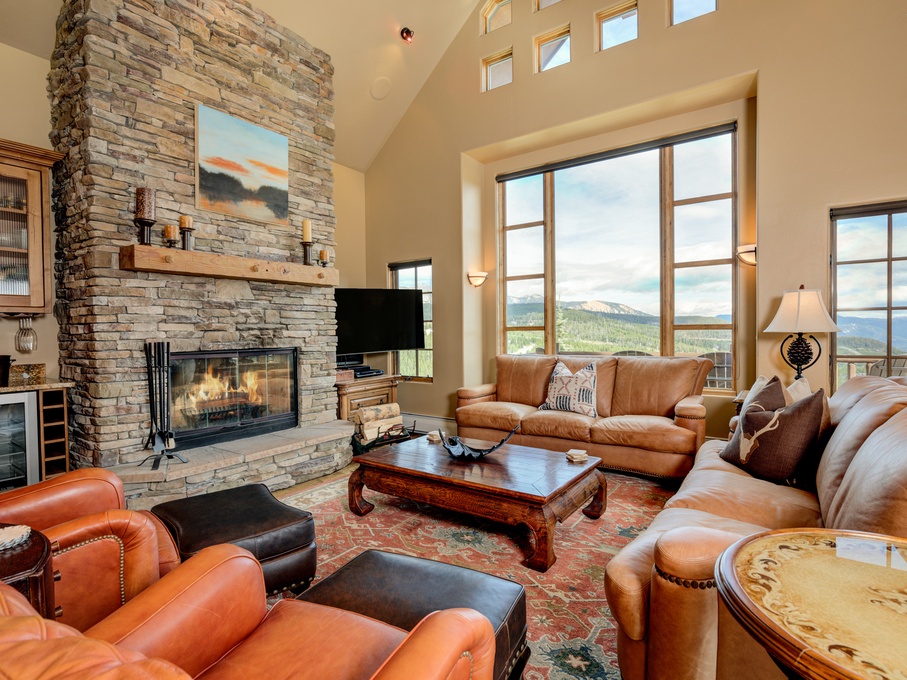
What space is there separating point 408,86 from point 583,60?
2.12 m

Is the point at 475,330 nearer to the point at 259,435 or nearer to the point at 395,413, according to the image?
the point at 395,413

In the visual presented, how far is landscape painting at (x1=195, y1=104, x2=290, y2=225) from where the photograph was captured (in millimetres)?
3559

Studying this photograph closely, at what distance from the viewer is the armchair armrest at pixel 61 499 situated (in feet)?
4.98

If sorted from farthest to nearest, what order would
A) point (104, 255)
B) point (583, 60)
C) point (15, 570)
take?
point (583, 60) → point (104, 255) → point (15, 570)

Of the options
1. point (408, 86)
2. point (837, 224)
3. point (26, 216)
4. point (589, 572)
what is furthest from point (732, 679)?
point (408, 86)

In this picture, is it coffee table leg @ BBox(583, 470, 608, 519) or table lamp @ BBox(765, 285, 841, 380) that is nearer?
coffee table leg @ BBox(583, 470, 608, 519)

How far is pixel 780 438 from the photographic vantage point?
216 centimetres

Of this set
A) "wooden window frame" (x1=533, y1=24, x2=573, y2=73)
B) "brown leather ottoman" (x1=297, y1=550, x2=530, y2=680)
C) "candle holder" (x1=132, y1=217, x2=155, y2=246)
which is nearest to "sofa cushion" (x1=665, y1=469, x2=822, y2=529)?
"brown leather ottoman" (x1=297, y1=550, x2=530, y2=680)

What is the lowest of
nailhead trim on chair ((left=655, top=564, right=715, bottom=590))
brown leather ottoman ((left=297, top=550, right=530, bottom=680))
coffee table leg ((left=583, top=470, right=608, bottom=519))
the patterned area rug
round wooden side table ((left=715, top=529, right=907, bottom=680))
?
the patterned area rug

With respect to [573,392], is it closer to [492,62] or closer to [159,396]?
[159,396]

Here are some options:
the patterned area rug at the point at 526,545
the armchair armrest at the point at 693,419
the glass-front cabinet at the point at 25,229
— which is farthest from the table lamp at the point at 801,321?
the glass-front cabinet at the point at 25,229

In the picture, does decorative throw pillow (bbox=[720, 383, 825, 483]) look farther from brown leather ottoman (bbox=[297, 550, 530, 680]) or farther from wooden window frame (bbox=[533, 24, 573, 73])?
wooden window frame (bbox=[533, 24, 573, 73])

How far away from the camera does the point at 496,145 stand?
521 cm

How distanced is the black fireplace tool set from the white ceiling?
2.47 meters
